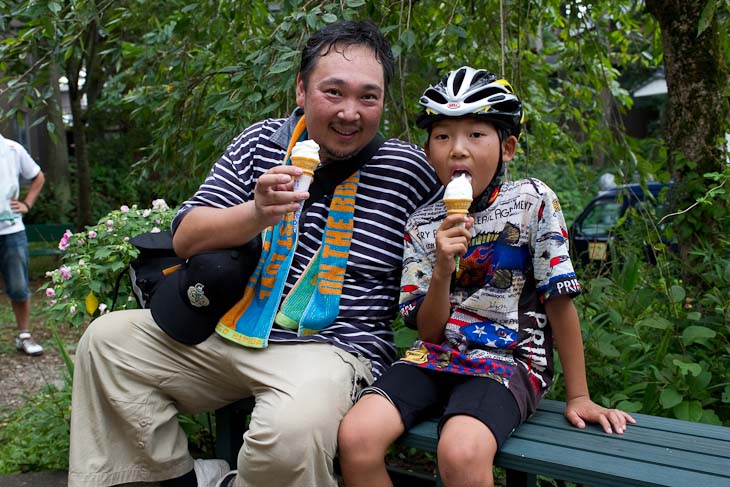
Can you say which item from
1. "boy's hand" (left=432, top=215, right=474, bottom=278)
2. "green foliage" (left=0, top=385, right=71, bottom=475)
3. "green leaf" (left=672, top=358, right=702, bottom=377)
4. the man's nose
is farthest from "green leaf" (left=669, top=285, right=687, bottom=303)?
"green foliage" (left=0, top=385, right=71, bottom=475)

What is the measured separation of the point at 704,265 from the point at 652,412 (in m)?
0.83

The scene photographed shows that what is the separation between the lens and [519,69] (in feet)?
12.9

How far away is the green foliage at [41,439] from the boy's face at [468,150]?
2444mm

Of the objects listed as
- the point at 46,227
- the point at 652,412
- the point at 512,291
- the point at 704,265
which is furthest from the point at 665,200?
the point at 46,227

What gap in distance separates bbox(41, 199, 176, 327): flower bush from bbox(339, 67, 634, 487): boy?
1.52m

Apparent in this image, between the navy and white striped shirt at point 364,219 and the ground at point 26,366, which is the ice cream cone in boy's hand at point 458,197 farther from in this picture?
the ground at point 26,366

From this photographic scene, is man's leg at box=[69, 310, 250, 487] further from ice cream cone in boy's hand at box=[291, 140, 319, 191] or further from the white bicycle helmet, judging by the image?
the white bicycle helmet

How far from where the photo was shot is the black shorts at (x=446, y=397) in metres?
2.16

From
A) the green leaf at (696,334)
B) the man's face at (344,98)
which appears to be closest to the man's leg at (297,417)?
the man's face at (344,98)

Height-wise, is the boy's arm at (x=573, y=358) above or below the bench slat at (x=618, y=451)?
above

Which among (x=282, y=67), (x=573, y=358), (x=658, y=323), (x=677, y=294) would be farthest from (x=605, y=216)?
(x=573, y=358)

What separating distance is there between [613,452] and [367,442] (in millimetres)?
726

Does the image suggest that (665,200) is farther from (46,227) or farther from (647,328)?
(46,227)

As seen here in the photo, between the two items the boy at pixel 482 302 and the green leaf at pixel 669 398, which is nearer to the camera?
the boy at pixel 482 302
